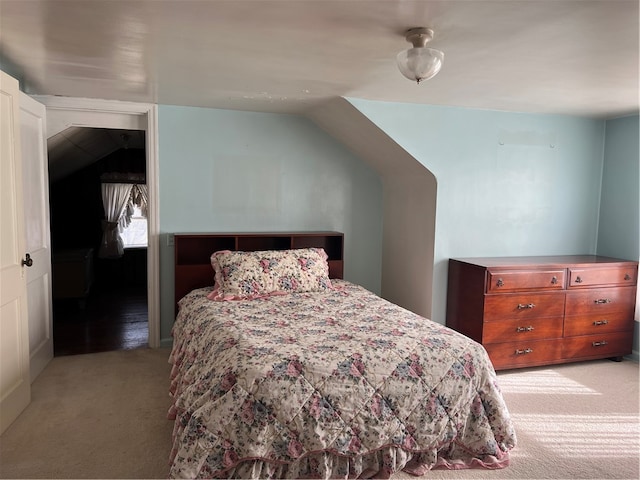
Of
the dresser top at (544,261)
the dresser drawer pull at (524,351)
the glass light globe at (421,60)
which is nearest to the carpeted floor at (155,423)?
the dresser drawer pull at (524,351)

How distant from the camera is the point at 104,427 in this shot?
2.55m

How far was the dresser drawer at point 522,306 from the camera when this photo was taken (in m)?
3.37

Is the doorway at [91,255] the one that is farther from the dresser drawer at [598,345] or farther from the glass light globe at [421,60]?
the dresser drawer at [598,345]

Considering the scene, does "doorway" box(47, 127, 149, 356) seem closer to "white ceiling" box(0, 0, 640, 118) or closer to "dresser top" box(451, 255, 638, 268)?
"white ceiling" box(0, 0, 640, 118)

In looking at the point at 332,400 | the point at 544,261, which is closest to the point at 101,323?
the point at 332,400

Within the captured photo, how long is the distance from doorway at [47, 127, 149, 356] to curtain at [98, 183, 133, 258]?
8 cm

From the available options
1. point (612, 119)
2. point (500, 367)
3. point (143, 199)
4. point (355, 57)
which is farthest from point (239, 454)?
point (143, 199)

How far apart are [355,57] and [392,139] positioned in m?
1.23

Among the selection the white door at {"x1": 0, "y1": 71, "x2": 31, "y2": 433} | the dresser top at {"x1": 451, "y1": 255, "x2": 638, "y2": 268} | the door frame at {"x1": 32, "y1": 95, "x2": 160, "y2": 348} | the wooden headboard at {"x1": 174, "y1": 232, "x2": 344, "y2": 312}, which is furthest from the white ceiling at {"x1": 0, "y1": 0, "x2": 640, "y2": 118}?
the dresser top at {"x1": 451, "y1": 255, "x2": 638, "y2": 268}

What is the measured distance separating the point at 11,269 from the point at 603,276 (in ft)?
13.5

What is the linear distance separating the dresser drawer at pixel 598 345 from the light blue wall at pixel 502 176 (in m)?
0.81

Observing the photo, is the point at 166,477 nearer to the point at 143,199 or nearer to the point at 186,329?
the point at 186,329

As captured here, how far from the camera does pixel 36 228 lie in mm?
3242

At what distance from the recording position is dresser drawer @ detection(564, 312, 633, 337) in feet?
11.8
